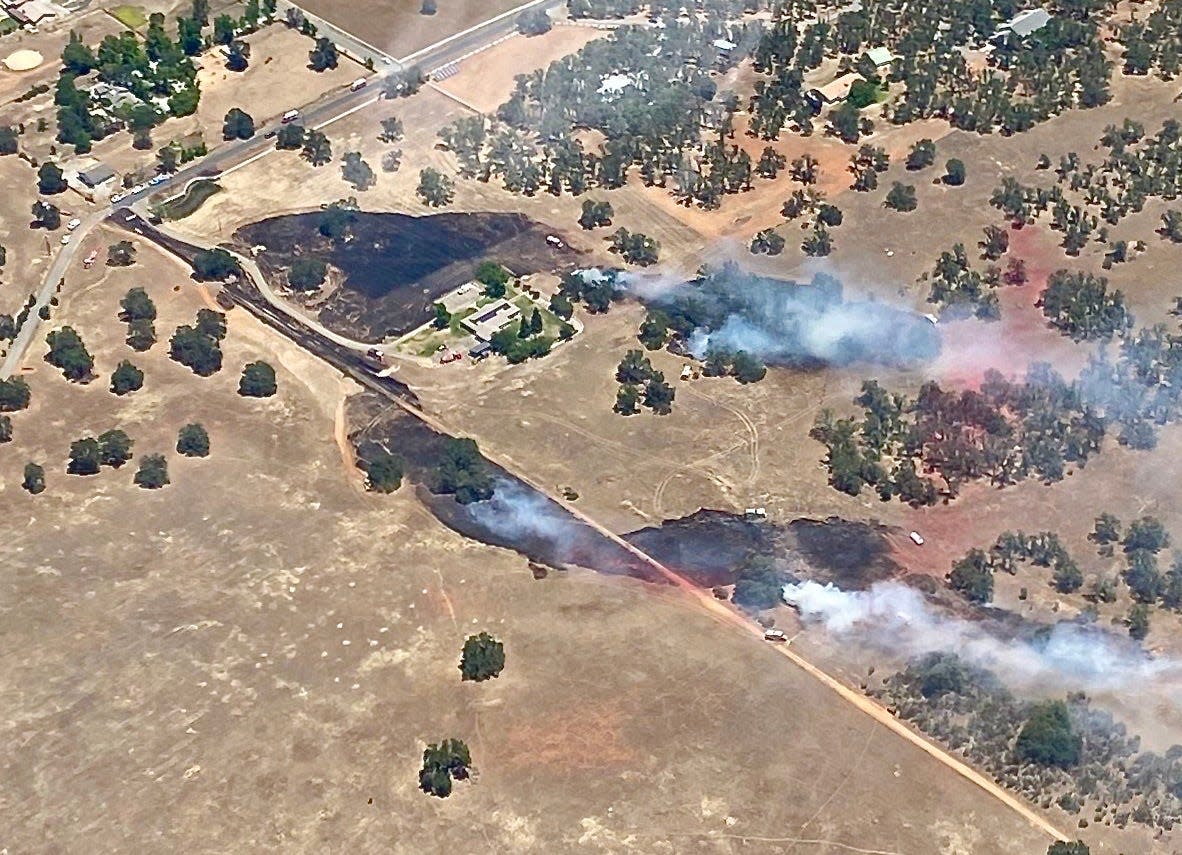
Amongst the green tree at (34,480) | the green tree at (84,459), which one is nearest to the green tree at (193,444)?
the green tree at (84,459)

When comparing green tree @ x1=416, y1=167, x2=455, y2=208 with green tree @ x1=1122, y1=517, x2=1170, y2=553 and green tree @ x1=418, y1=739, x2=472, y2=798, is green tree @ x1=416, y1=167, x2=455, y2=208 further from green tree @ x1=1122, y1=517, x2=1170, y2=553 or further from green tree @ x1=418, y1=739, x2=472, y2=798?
green tree @ x1=1122, y1=517, x2=1170, y2=553

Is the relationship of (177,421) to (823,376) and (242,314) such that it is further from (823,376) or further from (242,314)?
(823,376)

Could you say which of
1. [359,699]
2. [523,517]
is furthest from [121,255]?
[359,699]

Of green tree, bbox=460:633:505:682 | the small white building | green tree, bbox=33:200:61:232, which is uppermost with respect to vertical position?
green tree, bbox=460:633:505:682

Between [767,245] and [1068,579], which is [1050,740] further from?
[767,245]

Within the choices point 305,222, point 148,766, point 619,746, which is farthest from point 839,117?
point 148,766

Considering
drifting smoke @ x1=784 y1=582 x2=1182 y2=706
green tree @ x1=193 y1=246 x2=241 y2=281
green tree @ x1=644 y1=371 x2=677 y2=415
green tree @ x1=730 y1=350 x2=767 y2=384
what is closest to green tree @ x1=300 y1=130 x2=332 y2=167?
green tree @ x1=193 y1=246 x2=241 y2=281
